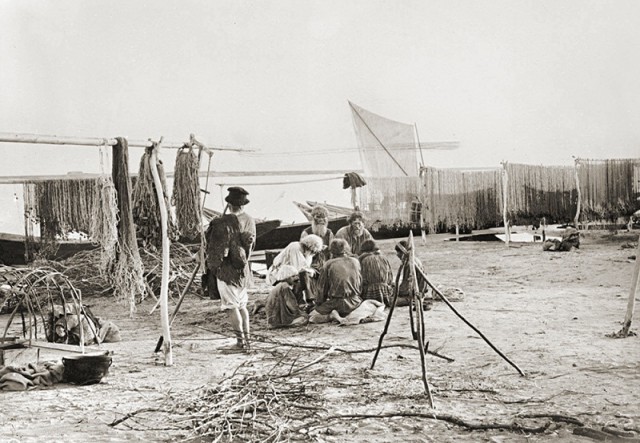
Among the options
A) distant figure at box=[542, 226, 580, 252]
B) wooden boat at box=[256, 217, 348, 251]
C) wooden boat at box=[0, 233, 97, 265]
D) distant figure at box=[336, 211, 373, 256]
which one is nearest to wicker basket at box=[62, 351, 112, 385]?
distant figure at box=[336, 211, 373, 256]

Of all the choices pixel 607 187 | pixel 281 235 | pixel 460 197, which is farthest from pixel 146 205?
pixel 607 187

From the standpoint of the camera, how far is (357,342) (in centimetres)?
593

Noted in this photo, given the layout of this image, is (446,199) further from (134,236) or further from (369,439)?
(369,439)

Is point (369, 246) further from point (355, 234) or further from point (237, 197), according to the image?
point (237, 197)

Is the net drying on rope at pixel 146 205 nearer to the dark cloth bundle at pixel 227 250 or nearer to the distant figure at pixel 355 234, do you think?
the dark cloth bundle at pixel 227 250

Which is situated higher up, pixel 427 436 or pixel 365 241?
pixel 365 241

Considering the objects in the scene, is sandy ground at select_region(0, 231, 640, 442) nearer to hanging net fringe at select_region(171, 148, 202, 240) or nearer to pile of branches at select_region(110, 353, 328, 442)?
pile of branches at select_region(110, 353, 328, 442)

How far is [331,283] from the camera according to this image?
686 cm

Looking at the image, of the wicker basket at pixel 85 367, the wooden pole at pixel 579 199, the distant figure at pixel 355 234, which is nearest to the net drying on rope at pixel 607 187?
the wooden pole at pixel 579 199

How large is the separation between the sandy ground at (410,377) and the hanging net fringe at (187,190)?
1.20 meters

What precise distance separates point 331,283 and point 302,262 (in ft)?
2.66

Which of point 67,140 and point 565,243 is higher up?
point 67,140

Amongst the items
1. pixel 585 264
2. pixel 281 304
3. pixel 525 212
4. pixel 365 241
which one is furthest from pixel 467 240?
pixel 281 304

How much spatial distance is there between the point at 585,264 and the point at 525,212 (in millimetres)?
4058
